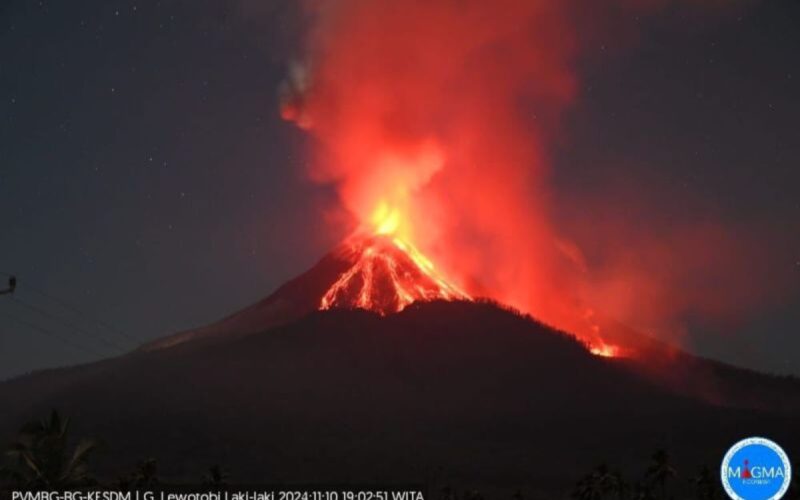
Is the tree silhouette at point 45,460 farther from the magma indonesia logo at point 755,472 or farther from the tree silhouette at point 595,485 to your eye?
the tree silhouette at point 595,485

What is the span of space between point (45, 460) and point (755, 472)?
3525 cm

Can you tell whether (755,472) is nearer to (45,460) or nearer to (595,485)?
(45,460)

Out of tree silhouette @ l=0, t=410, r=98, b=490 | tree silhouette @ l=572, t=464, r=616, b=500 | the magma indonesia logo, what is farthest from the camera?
tree silhouette @ l=572, t=464, r=616, b=500

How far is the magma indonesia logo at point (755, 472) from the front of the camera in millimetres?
44812

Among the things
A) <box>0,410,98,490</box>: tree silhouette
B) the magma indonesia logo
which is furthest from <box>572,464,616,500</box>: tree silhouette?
the magma indonesia logo

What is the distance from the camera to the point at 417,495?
63.5 m

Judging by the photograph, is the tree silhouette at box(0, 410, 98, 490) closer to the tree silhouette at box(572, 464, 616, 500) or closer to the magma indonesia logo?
the magma indonesia logo

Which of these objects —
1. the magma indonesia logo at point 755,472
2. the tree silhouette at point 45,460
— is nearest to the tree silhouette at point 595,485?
the tree silhouette at point 45,460

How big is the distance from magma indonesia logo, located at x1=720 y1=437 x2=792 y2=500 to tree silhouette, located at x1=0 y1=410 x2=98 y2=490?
32.5m

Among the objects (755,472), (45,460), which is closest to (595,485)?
(45,460)

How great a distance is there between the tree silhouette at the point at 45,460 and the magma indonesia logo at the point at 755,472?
32493 millimetres

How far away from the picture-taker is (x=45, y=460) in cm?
6203

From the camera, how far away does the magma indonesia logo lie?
4481 cm

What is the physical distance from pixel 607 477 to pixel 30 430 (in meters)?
87.3
